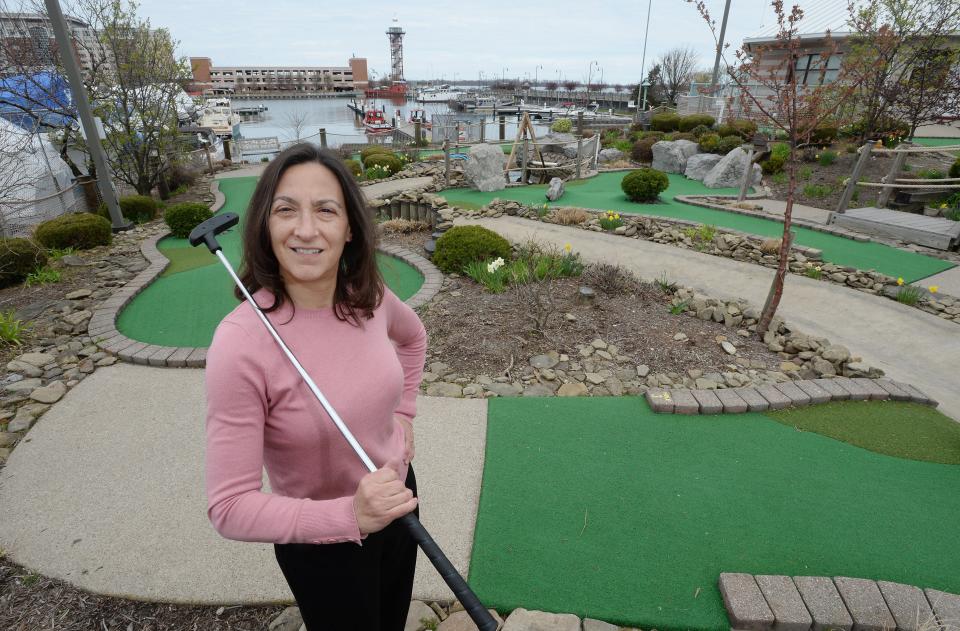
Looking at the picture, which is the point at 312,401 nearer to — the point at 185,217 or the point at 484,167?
the point at 185,217

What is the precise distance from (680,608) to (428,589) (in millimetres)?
1231

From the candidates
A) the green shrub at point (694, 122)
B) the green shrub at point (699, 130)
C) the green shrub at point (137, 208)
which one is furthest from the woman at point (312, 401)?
the green shrub at point (694, 122)

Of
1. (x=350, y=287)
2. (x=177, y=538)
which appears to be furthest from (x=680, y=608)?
(x=177, y=538)

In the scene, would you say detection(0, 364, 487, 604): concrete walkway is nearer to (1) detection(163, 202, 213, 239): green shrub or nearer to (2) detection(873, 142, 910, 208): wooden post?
(1) detection(163, 202, 213, 239): green shrub

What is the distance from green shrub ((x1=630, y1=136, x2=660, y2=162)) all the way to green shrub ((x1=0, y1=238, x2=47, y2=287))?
16.1 meters

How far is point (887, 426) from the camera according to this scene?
3.66 metres

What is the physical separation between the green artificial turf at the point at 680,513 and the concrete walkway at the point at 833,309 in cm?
120

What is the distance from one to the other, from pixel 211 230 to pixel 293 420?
89 cm

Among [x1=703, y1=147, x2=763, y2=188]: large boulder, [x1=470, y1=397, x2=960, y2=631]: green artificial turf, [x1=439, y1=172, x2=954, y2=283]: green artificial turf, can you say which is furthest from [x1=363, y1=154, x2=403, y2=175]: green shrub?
[x1=470, y1=397, x2=960, y2=631]: green artificial turf

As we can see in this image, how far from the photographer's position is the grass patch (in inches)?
135

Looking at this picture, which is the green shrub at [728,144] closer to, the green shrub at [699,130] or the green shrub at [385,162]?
the green shrub at [699,130]

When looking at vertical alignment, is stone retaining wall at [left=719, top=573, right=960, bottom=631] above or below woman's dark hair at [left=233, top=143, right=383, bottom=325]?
below

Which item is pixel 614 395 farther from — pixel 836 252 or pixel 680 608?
pixel 836 252

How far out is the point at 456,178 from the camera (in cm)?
1262
